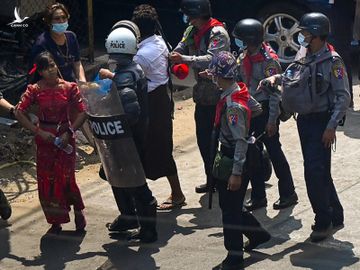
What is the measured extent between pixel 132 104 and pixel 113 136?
28 cm

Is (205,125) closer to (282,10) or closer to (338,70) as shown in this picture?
(338,70)

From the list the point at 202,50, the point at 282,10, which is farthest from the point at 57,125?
the point at 282,10

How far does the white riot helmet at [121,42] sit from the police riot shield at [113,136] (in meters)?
0.26

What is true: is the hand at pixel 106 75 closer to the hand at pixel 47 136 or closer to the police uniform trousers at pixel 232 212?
the hand at pixel 47 136

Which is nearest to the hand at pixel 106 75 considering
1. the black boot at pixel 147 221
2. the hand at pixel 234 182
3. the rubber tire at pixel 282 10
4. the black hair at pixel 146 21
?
the black hair at pixel 146 21

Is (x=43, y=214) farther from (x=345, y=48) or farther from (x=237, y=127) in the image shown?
(x=345, y=48)

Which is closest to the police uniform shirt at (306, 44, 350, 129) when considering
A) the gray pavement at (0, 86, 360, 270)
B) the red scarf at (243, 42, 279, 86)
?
the red scarf at (243, 42, 279, 86)

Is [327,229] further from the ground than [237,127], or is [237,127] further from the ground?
[237,127]

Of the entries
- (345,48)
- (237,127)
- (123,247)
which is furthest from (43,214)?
(345,48)

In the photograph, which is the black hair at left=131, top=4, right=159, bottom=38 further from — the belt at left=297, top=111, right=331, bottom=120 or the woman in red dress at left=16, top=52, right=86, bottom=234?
the belt at left=297, top=111, right=331, bottom=120

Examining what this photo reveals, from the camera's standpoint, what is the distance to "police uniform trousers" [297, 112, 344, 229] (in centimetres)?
→ 621

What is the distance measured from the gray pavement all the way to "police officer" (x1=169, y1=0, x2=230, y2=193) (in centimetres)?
52

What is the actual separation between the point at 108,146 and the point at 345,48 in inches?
170

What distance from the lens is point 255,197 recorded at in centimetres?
705
